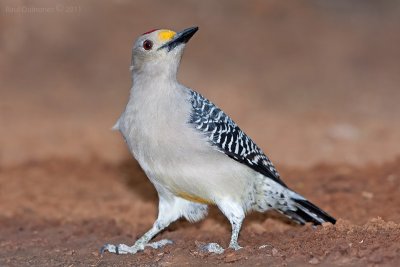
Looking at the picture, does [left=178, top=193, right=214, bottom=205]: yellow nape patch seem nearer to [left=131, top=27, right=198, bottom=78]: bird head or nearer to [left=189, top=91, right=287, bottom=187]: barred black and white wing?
[left=189, top=91, right=287, bottom=187]: barred black and white wing

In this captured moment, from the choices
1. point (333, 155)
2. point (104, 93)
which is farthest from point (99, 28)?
point (333, 155)

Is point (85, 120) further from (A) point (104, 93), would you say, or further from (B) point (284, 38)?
(B) point (284, 38)

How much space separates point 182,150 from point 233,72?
8749 mm

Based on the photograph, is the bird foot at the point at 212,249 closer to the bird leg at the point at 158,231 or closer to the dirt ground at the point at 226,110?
Result: the dirt ground at the point at 226,110

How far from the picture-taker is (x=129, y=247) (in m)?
8.55

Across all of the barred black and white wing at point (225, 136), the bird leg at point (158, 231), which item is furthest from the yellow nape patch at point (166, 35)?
the bird leg at point (158, 231)

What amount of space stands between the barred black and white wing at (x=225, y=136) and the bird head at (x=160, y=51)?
454mm

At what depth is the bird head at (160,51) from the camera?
8461 mm

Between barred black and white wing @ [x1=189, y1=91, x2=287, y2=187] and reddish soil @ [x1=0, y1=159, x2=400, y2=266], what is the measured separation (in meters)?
0.84

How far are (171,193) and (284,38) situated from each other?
34.4 ft

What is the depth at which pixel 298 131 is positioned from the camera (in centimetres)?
1391

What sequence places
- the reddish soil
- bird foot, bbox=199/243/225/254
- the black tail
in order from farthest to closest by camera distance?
the black tail < bird foot, bbox=199/243/225/254 < the reddish soil

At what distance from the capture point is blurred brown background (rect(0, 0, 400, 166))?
536 inches

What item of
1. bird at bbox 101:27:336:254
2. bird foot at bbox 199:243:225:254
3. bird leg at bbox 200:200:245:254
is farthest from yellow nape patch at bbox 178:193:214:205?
bird foot at bbox 199:243:225:254
